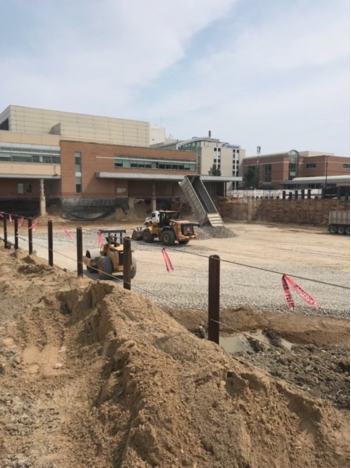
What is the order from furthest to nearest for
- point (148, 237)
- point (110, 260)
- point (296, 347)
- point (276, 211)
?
1. point (276, 211)
2. point (148, 237)
3. point (110, 260)
4. point (296, 347)

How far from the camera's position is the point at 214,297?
16.5 feet

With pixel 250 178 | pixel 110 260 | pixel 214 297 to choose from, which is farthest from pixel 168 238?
pixel 250 178

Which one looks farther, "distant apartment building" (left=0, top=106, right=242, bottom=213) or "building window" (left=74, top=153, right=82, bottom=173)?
"building window" (left=74, top=153, right=82, bottom=173)

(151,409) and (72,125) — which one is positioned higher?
(72,125)

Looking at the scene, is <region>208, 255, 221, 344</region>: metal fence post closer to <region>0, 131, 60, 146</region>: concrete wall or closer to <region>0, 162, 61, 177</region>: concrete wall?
<region>0, 162, 61, 177</region>: concrete wall

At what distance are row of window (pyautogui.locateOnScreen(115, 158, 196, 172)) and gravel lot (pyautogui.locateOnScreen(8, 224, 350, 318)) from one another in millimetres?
23965

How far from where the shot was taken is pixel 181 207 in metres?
51.7

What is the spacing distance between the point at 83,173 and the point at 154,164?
10539mm

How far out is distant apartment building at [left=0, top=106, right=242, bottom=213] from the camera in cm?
4609

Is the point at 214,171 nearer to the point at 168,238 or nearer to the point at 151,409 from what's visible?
the point at 168,238

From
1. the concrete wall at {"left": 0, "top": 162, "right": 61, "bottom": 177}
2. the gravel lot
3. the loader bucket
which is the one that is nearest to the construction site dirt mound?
the gravel lot

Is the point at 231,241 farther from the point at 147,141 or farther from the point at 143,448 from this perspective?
the point at 147,141

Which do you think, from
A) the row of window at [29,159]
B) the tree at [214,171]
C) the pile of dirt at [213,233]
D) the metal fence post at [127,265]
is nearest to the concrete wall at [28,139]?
the row of window at [29,159]

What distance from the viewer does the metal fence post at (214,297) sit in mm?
4906
